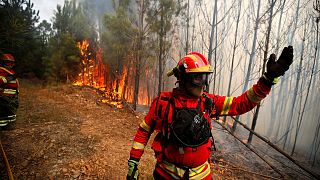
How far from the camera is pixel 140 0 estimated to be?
1159 centimetres

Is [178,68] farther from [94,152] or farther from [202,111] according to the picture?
[94,152]

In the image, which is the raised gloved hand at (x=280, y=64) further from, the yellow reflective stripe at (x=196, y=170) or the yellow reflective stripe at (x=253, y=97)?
the yellow reflective stripe at (x=196, y=170)

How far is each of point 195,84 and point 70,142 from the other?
549 cm

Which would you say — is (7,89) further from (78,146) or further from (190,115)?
(190,115)

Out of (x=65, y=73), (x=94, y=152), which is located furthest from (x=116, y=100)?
(x=94, y=152)

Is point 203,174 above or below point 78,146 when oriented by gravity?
above

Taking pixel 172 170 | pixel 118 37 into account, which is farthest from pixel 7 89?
pixel 118 37

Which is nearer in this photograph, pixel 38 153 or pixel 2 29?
pixel 38 153

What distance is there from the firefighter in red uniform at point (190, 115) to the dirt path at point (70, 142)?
2.98 m

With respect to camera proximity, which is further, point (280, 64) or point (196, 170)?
point (196, 170)

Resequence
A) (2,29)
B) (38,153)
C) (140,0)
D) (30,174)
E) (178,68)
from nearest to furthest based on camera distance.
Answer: (178,68), (30,174), (38,153), (2,29), (140,0)

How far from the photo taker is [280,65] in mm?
1882

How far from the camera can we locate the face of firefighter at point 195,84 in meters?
2.19

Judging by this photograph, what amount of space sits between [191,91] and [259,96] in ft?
2.46
